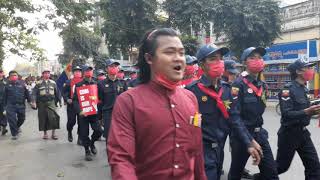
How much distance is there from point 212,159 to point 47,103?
848cm

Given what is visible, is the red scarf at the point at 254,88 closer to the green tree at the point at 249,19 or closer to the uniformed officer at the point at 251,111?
the uniformed officer at the point at 251,111

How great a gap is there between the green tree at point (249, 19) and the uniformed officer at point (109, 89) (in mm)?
11509

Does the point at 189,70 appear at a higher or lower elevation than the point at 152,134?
higher

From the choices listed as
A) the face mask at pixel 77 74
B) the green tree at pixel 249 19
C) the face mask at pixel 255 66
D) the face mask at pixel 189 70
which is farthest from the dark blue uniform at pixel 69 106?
the green tree at pixel 249 19

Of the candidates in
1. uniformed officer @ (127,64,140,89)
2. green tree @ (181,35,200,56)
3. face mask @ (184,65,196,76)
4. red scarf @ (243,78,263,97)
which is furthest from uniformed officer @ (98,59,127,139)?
green tree @ (181,35,200,56)

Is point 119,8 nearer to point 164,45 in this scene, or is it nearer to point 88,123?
point 88,123

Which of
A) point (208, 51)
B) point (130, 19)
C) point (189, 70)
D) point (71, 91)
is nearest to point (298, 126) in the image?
point (208, 51)

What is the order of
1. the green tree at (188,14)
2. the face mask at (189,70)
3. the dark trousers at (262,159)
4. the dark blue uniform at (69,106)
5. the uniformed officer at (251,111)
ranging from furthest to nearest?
the green tree at (188,14) < the dark blue uniform at (69,106) < the face mask at (189,70) < the uniformed officer at (251,111) < the dark trousers at (262,159)

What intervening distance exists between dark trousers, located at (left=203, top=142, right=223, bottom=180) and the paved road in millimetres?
2708

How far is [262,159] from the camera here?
488 cm

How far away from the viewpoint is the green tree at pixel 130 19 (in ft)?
59.5

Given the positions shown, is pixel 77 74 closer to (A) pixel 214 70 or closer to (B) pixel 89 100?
(B) pixel 89 100

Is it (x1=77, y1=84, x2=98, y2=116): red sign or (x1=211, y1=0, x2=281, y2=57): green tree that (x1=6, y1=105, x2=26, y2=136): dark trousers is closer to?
(x1=77, y1=84, x2=98, y2=116): red sign

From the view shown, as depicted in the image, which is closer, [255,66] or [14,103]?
[255,66]
